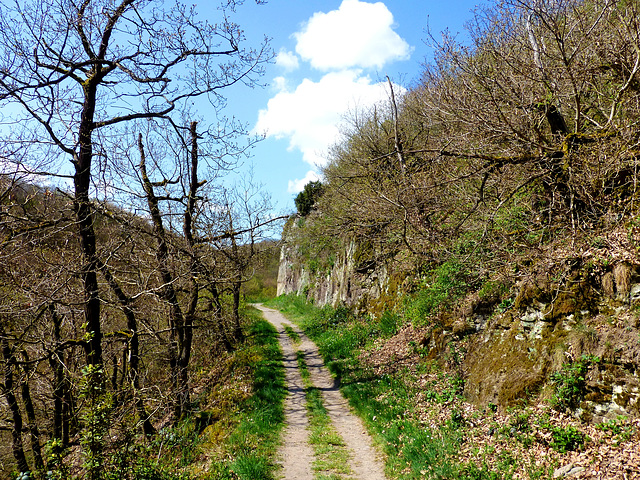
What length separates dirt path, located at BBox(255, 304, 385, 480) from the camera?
6.14 metres

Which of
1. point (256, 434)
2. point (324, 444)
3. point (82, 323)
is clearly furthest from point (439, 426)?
point (82, 323)

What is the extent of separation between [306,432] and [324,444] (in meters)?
0.67

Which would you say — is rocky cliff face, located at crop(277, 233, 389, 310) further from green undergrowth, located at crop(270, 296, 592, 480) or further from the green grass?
green undergrowth, located at crop(270, 296, 592, 480)

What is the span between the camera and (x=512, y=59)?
7.93 metres

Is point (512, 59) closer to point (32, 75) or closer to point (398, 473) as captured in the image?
point (398, 473)

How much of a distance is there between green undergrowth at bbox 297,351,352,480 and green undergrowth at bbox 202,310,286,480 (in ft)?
2.18

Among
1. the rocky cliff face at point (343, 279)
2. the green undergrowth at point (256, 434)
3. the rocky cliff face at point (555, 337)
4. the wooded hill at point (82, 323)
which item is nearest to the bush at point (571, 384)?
the rocky cliff face at point (555, 337)

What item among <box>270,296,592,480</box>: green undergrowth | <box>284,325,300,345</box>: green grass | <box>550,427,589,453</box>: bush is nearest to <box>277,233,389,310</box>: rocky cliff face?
<box>284,325,300,345</box>: green grass

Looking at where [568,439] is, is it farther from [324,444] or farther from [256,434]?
[256,434]

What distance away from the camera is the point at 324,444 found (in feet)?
23.3

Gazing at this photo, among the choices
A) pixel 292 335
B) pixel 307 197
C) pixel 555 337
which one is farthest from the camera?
pixel 307 197

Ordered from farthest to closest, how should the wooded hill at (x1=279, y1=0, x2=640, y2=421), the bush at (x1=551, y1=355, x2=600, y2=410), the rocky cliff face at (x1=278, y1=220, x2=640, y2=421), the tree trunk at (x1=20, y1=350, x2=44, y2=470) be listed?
the tree trunk at (x1=20, y1=350, x2=44, y2=470), the wooded hill at (x1=279, y1=0, x2=640, y2=421), the bush at (x1=551, y1=355, x2=600, y2=410), the rocky cliff face at (x1=278, y1=220, x2=640, y2=421)

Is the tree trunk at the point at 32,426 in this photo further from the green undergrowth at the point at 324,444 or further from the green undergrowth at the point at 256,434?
the green undergrowth at the point at 324,444

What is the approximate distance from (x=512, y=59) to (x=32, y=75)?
8417 millimetres
